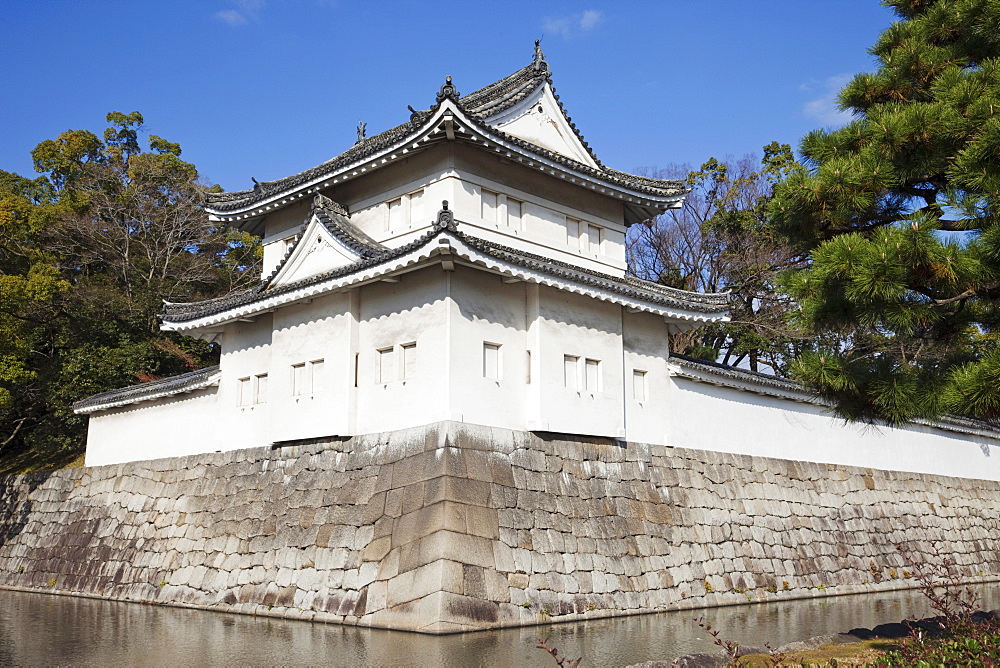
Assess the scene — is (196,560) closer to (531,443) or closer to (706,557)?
(531,443)

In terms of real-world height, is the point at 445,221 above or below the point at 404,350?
above

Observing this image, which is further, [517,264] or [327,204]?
[327,204]

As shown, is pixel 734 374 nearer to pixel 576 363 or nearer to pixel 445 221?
pixel 576 363

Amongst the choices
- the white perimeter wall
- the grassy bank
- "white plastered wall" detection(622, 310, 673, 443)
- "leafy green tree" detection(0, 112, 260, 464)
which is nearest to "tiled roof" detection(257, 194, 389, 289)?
"white plastered wall" detection(622, 310, 673, 443)

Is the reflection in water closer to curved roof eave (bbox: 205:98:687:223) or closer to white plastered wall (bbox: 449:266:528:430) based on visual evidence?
white plastered wall (bbox: 449:266:528:430)

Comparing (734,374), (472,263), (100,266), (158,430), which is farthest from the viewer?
(100,266)

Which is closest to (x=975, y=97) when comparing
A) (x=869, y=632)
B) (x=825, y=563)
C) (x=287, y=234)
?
(x=869, y=632)

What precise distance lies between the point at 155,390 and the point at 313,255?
536 cm

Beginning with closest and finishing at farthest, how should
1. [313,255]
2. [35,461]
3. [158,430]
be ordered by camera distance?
[313,255]
[158,430]
[35,461]

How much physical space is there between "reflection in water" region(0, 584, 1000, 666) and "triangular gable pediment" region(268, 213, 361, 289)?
5351 mm

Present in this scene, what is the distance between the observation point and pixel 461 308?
1237 cm

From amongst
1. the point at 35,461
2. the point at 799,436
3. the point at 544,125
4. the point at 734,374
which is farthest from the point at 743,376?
the point at 35,461

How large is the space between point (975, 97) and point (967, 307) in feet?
7.18

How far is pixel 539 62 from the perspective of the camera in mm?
16422
